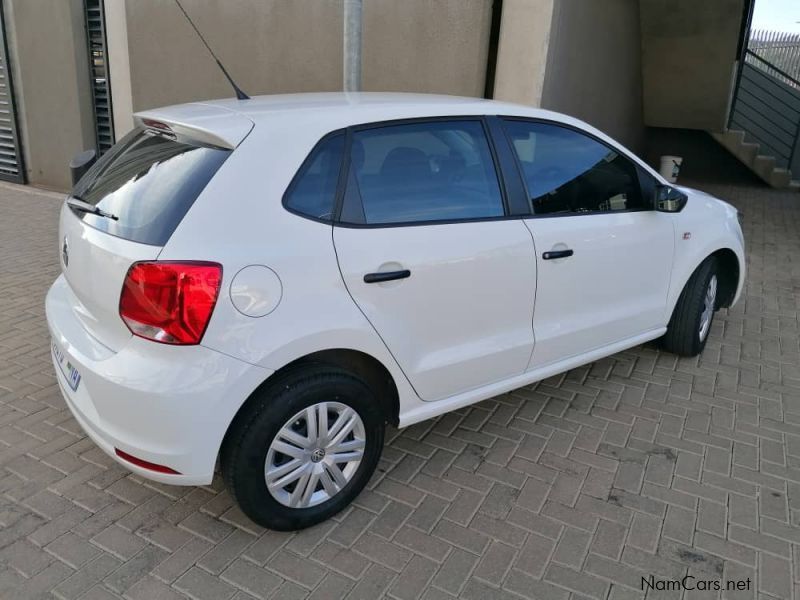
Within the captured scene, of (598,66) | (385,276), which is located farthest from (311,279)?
(598,66)

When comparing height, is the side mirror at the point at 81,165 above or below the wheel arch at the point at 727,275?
above

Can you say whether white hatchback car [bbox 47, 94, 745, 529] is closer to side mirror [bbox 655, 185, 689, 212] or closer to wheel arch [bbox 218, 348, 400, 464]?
wheel arch [bbox 218, 348, 400, 464]

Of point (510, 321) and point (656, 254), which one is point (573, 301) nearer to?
point (510, 321)

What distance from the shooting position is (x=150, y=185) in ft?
8.18

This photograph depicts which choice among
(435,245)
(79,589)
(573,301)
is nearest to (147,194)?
(435,245)

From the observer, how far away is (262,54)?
750 centimetres

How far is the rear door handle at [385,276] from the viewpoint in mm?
2541

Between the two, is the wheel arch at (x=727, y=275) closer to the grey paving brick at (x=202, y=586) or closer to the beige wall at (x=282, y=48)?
the beige wall at (x=282, y=48)

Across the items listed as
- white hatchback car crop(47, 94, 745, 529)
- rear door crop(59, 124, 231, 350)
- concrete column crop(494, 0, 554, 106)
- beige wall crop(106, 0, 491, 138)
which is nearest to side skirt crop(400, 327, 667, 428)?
white hatchback car crop(47, 94, 745, 529)

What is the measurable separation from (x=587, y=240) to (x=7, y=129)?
33.3 ft

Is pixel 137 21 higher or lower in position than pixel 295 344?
higher

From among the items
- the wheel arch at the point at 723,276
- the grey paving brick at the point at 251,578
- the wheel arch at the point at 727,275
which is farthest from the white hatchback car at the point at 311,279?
the wheel arch at the point at 727,275

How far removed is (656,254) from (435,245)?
1695mm

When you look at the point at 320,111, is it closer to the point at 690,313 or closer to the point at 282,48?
the point at 690,313
